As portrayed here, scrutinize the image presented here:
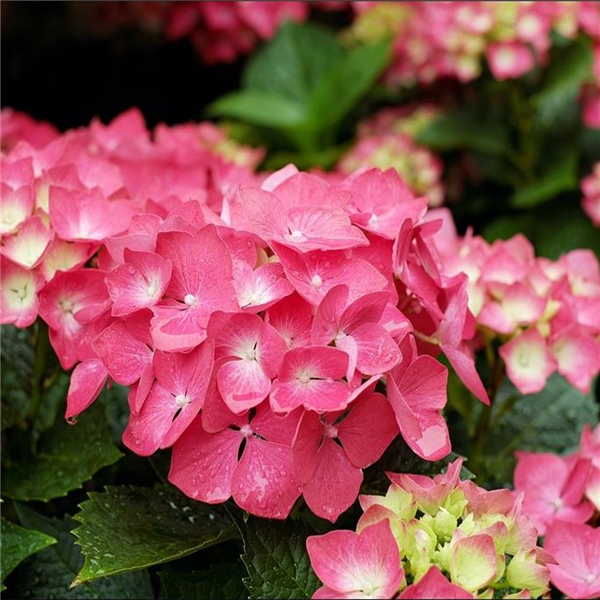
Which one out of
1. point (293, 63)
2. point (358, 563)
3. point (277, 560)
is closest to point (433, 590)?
point (358, 563)

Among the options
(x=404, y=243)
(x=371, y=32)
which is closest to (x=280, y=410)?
(x=404, y=243)

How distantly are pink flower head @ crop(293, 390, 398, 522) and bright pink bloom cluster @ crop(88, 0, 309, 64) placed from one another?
3.92ft

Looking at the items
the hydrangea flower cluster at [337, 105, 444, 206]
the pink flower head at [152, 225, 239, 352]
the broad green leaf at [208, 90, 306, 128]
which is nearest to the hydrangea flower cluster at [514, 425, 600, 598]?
the pink flower head at [152, 225, 239, 352]

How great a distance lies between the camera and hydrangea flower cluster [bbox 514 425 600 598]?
75 centimetres

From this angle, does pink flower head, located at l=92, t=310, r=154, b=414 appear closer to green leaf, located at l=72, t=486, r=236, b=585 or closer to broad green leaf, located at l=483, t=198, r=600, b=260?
green leaf, located at l=72, t=486, r=236, b=585

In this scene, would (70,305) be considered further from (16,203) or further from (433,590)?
(433,590)

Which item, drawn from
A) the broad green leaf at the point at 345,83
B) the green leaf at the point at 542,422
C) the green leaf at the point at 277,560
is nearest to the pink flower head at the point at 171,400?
the green leaf at the point at 277,560

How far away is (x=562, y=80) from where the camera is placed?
62.2 inches

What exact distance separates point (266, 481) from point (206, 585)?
0.63 feet

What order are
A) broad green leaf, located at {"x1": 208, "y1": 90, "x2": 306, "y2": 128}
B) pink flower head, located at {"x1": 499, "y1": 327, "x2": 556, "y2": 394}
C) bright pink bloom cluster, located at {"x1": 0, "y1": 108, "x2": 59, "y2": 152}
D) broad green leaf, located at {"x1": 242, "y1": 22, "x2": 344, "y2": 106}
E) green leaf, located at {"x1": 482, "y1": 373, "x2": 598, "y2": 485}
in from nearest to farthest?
pink flower head, located at {"x1": 499, "y1": 327, "x2": 556, "y2": 394}, green leaf, located at {"x1": 482, "y1": 373, "x2": 598, "y2": 485}, bright pink bloom cluster, located at {"x1": 0, "y1": 108, "x2": 59, "y2": 152}, broad green leaf, located at {"x1": 208, "y1": 90, "x2": 306, "y2": 128}, broad green leaf, located at {"x1": 242, "y1": 22, "x2": 344, "y2": 106}

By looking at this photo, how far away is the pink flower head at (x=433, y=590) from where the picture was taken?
1.94ft

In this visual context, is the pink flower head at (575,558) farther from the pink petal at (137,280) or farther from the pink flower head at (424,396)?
the pink petal at (137,280)

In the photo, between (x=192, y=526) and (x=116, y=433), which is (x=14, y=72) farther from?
(x=192, y=526)

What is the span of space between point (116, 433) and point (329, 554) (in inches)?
15.6
